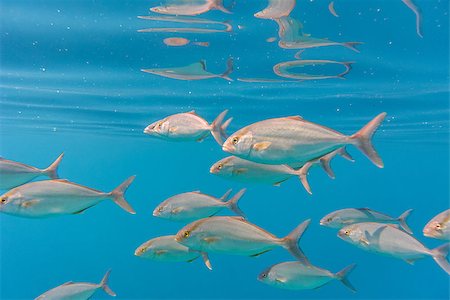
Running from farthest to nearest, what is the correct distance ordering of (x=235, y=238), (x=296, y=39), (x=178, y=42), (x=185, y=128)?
(x=178, y=42) → (x=296, y=39) → (x=185, y=128) → (x=235, y=238)

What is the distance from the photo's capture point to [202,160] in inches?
2306

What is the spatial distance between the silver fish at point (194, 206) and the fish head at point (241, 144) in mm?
1892

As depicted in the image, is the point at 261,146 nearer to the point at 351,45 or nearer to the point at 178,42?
the point at 178,42

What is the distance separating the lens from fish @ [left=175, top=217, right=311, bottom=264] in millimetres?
5410

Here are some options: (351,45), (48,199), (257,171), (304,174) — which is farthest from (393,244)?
(351,45)

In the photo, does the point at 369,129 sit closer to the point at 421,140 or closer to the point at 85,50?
the point at 85,50

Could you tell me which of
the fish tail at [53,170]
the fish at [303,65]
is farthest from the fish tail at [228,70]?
the fish tail at [53,170]

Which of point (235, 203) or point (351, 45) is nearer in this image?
point (235, 203)

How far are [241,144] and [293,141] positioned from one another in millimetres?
608

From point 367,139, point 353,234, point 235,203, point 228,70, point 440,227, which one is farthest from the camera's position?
point 228,70

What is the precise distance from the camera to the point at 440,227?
615 centimetres

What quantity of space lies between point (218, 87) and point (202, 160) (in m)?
41.0

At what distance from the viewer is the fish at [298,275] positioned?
7.39 meters

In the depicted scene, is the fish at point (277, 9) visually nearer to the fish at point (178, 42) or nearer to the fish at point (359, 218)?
the fish at point (178, 42)
